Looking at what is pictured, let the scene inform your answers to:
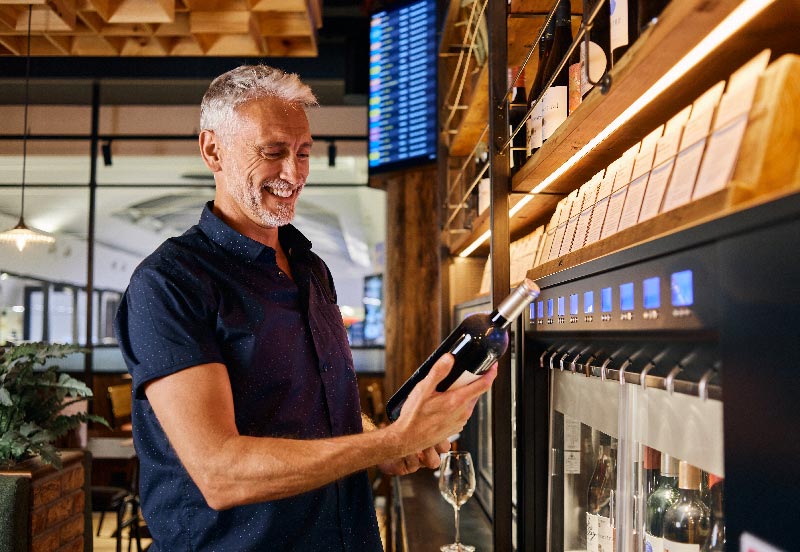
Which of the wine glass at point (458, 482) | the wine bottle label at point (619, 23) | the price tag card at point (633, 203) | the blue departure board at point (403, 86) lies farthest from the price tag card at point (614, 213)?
the blue departure board at point (403, 86)

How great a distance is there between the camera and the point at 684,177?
877mm

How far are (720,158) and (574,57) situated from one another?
36.1 inches

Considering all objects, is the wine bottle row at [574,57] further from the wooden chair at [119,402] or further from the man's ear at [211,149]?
the wooden chair at [119,402]

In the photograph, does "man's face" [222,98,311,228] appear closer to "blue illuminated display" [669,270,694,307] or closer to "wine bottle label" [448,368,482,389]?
"wine bottle label" [448,368,482,389]

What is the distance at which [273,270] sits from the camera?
143 centimetres

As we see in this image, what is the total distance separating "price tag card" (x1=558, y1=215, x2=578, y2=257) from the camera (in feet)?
4.61

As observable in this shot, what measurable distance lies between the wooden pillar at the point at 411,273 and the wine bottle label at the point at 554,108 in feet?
10.4

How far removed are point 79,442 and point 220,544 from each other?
4448 mm

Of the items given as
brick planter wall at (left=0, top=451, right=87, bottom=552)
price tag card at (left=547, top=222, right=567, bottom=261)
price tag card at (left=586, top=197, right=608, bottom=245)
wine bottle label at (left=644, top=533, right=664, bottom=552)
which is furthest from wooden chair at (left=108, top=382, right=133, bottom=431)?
wine bottle label at (left=644, top=533, right=664, bottom=552)

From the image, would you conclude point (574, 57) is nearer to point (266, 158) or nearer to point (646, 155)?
point (646, 155)

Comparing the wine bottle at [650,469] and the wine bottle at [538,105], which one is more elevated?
the wine bottle at [538,105]

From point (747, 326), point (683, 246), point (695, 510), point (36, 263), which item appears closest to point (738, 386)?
point (747, 326)

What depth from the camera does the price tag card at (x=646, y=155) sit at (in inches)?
41.9

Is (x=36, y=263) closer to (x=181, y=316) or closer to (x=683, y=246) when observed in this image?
(x=181, y=316)
